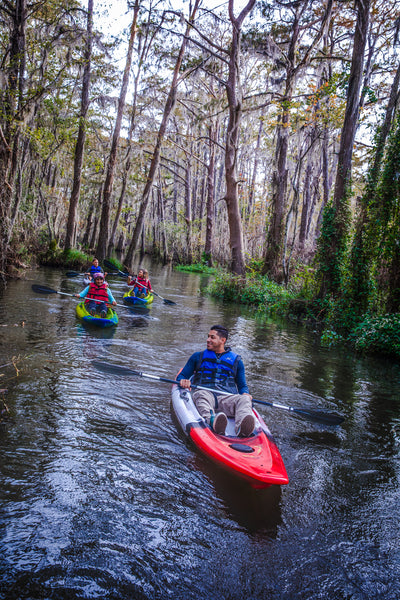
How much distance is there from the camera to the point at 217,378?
195 inches

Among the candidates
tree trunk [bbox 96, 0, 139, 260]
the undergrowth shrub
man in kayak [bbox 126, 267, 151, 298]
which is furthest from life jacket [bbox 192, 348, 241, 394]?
tree trunk [bbox 96, 0, 139, 260]

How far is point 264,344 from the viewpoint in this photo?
9.55 metres

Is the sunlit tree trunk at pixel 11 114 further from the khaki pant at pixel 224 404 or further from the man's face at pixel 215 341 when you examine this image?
the khaki pant at pixel 224 404

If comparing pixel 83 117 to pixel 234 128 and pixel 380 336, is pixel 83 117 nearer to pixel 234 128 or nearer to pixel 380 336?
pixel 234 128

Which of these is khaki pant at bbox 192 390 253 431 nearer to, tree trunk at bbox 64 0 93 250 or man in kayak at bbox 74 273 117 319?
man in kayak at bbox 74 273 117 319

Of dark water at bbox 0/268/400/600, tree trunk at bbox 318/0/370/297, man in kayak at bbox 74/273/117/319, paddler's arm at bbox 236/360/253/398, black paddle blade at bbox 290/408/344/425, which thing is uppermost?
tree trunk at bbox 318/0/370/297

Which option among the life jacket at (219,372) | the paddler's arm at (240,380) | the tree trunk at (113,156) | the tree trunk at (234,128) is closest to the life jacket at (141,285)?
the tree trunk at (234,128)

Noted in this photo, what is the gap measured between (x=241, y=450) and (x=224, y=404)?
1067 mm

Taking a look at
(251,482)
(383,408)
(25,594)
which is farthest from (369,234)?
(25,594)

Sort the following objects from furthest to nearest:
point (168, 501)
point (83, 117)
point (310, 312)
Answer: point (83, 117), point (310, 312), point (168, 501)

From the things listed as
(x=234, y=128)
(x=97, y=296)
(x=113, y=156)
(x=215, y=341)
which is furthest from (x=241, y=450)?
(x=113, y=156)

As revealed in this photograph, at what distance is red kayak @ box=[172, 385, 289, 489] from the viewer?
11.0 feet

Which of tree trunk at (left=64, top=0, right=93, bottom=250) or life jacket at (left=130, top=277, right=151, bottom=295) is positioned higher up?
tree trunk at (left=64, top=0, right=93, bottom=250)

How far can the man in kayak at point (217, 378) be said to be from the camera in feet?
15.0
